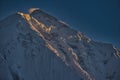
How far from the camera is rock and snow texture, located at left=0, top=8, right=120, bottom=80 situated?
72.1 ft

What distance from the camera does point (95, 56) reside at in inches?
1147

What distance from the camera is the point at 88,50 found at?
28531 millimetres

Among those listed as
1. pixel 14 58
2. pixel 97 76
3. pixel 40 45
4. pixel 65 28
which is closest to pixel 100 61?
pixel 97 76

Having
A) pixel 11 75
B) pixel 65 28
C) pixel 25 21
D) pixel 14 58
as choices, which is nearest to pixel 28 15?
pixel 25 21

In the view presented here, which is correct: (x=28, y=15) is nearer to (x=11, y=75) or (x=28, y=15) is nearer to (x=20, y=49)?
(x=20, y=49)

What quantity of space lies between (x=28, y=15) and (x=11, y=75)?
25.0 ft

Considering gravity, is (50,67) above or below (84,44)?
below

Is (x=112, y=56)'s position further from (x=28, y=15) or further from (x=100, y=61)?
(x=28, y=15)

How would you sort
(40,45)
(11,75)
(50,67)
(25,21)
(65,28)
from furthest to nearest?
(65,28), (25,21), (40,45), (50,67), (11,75)

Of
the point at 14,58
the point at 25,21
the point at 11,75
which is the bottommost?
the point at 11,75

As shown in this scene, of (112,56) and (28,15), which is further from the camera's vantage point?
(112,56)

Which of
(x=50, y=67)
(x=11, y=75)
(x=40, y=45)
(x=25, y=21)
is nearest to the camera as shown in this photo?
(x=11, y=75)

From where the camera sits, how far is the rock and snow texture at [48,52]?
72.1ft

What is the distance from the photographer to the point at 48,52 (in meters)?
23.0
